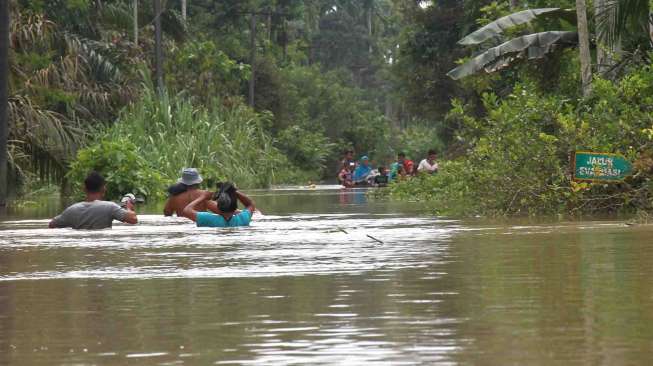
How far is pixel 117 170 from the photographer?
36.0 metres

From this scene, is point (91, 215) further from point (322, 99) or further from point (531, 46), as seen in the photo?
point (322, 99)

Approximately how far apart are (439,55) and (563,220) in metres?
40.6

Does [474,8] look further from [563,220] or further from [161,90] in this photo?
[563,220]

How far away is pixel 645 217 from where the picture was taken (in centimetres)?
1898

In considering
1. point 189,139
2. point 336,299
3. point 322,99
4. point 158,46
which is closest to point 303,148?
point 322,99

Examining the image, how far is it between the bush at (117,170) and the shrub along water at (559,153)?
489 inches

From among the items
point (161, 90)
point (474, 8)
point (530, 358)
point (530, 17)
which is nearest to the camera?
point (530, 358)

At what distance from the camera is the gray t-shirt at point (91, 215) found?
19.8 metres

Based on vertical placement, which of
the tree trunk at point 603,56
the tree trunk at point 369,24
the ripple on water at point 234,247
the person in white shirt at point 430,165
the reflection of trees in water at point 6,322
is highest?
the tree trunk at point 369,24

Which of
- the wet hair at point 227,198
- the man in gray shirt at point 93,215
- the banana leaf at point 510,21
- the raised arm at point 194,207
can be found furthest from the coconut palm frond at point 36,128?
the wet hair at point 227,198

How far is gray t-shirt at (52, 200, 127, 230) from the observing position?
65.0 ft

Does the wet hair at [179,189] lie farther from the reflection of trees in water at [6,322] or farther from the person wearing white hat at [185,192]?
the reflection of trees in water at [6,322]

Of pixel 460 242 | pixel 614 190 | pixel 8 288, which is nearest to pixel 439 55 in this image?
pixel 614 190

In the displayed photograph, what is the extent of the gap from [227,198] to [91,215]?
183 cm
